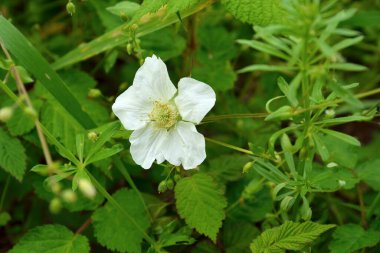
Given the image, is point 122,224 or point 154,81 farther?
point 122,224

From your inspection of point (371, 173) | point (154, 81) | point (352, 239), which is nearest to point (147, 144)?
point (154, 81)

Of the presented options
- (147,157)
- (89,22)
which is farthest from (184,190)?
(89,22)

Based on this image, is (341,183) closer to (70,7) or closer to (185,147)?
(185,147)

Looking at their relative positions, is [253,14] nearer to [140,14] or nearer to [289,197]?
[140,14]

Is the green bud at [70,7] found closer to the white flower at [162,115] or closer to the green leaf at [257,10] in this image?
the white flower at [162,115]

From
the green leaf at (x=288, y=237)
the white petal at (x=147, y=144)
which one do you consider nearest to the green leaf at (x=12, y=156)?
the white petal at (x=147, y=144)

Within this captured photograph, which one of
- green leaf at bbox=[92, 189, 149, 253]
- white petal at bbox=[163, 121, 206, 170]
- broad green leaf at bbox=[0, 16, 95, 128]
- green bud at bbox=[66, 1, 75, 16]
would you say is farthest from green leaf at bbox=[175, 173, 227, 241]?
green bud at bbox=[66, 1, 75, 16]

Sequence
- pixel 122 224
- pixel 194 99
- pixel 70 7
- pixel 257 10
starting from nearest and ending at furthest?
pixel 194 99, pixel 257 10, pixel 70 7, pixel 122 224

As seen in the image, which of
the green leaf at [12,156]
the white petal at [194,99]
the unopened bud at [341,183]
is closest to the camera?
the white petal at [194,99]
